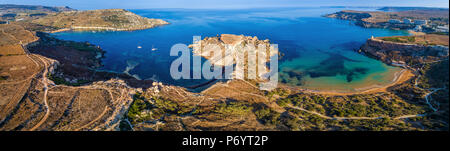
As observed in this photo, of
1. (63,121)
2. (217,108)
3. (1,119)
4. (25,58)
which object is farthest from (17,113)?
(25,58)

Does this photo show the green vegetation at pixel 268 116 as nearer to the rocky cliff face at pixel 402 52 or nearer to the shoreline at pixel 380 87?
the shoreline at pixel 380 87

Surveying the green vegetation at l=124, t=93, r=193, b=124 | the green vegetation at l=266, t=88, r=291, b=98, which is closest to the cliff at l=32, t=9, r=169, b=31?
the green vegetation at l=124, t=93, r=193, b=124

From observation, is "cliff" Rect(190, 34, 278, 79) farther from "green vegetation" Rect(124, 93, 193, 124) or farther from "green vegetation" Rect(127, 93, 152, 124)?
"green vegetation" Rect(127, 93, 152, 124)

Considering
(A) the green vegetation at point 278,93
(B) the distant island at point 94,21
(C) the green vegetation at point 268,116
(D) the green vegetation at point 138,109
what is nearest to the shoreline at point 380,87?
(A) the green vegetation at point 278,93

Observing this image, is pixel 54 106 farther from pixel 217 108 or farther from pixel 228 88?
pixel 228 88

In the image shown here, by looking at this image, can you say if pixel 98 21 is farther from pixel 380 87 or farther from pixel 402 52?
pixel 402 52
